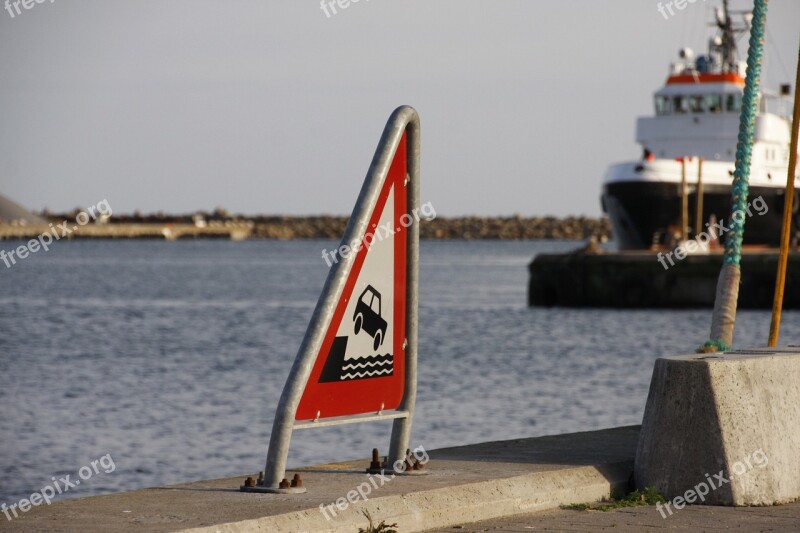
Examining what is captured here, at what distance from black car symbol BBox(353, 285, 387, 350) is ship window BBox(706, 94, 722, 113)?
51786mm

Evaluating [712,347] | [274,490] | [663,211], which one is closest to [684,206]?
[663,211]

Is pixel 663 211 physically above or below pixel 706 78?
below

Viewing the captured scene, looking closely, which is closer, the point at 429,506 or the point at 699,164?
the point at 429,506

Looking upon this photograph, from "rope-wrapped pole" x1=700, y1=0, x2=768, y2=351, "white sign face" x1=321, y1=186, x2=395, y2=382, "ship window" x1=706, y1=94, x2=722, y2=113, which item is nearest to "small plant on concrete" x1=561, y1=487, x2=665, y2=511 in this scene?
"white sign face" x1=321, y1=186, x2=395, y2=382

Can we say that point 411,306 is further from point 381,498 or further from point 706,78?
point 706,78

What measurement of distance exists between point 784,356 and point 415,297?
82.3 inches

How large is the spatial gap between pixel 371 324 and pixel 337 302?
1.15 ft

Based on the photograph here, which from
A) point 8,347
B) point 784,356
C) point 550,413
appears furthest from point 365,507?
point 8,347

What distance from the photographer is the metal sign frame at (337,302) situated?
22.0 ft

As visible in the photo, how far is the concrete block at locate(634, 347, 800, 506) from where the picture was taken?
720 cm

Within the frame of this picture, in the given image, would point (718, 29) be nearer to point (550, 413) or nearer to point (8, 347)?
point (8, 347)

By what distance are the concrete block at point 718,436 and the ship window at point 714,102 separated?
51.1 m

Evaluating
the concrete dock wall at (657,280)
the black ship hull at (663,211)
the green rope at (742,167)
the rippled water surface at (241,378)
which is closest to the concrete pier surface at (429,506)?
the green rope at (742,167)

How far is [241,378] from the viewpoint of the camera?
1189 inches
